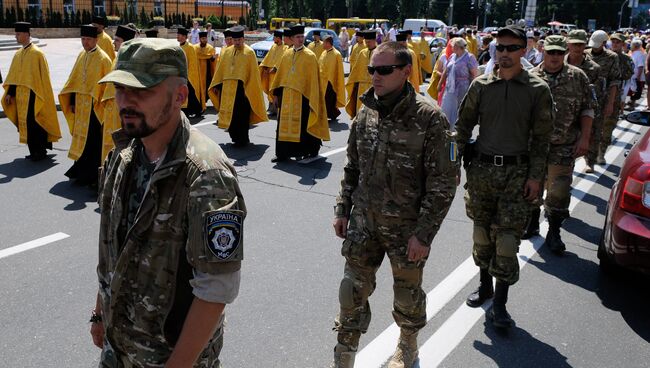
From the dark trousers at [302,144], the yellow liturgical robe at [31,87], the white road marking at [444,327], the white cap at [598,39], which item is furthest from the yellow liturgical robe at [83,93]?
the white cap at [598,39]

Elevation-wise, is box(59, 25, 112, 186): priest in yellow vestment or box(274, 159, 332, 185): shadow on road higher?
box(59, 25, 112, 186): priest in yellow vestment

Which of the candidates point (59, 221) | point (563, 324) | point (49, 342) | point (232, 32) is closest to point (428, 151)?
point (563, 324)

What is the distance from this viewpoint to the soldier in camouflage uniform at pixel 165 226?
1811mm

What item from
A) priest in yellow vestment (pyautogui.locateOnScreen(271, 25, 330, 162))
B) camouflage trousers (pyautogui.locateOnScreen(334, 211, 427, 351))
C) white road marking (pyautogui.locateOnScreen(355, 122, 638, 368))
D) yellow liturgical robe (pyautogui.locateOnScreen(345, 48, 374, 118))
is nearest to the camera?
camouflage trousers (pyautogui.locateOnScreen(334, 211, 427, 351))

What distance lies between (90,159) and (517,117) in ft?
17.2

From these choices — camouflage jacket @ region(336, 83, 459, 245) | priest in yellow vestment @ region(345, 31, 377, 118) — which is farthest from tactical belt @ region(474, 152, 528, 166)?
priest in yellow vestment @ region(345, 31, 377, 118)

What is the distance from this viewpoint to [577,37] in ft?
20.4

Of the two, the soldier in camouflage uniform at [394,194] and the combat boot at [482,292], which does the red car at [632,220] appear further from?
the soldier in camouflage uniform at [394,194]

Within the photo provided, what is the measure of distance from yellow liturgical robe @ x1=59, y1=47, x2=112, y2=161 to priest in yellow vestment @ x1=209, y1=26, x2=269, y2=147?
274 cm

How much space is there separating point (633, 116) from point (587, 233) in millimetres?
1341

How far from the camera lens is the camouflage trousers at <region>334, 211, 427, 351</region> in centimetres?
332

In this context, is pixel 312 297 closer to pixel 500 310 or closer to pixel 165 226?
pixel 500 310

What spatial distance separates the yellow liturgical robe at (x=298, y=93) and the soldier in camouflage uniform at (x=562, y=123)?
4188mm

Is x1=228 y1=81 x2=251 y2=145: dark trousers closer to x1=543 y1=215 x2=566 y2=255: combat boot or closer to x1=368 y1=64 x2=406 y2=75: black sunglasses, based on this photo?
x1=543 y1=215 x2=566 y2=255: combat boot
